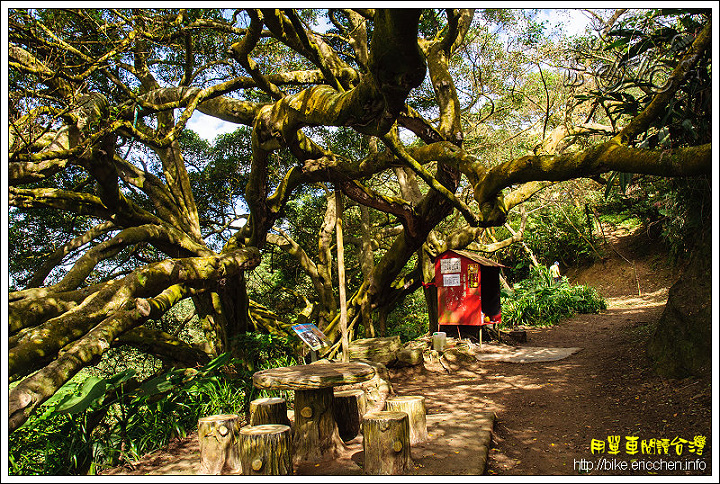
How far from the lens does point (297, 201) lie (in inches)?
500

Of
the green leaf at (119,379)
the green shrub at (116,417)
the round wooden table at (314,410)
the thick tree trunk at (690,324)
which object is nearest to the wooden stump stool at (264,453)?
the round wooden table at (314,410)

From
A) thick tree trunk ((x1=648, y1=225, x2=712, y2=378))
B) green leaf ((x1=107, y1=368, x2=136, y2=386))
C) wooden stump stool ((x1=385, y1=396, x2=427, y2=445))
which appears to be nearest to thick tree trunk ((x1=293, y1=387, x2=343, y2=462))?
wooden stump stool ((x1=385, y1=396, x2=427, y2=445))

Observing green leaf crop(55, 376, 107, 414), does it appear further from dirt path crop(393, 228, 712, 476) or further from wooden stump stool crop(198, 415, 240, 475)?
dirt path crop(393, 228, 712, 476)

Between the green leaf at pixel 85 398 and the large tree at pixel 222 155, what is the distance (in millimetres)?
438

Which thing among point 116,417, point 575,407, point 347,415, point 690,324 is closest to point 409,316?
point 575,407

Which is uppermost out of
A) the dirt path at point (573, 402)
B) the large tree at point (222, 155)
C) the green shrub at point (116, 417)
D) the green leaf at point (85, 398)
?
the large tree at point (222, 155)

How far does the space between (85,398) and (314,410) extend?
2.26 m

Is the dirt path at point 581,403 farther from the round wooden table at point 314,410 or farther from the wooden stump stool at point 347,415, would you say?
the round wooden table at point 314,410

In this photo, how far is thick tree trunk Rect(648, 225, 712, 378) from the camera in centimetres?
500

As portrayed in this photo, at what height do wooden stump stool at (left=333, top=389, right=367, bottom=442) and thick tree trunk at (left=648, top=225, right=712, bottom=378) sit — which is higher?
thick tree trunk at (left=648, top=225, right=712, bottom=378)

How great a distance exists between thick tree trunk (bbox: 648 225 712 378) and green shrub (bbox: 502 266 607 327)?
288 inches

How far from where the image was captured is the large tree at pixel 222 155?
13.2 feet

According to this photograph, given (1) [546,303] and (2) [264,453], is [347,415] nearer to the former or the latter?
(2) [264,453]

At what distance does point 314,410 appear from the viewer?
447cm
